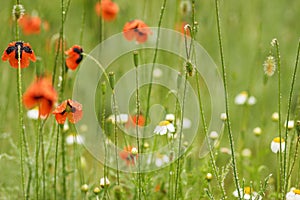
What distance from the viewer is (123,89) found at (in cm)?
298

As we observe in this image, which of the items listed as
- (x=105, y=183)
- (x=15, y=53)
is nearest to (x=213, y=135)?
(x=105, y=183)

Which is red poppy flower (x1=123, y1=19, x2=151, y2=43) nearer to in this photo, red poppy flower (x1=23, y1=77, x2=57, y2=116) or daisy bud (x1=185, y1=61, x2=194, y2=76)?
red poppy flower (x1=23, y1=77, x2=57, y2=116)

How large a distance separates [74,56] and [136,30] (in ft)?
1.07

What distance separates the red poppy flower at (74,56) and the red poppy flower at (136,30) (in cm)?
27

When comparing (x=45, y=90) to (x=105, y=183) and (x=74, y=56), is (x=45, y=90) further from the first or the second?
(x=105, y=183)

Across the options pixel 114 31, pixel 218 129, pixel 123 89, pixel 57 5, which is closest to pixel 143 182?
pixel 218 129

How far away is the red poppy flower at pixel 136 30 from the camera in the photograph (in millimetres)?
2014

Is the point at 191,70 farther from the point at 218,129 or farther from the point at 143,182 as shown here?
the point at 218,129

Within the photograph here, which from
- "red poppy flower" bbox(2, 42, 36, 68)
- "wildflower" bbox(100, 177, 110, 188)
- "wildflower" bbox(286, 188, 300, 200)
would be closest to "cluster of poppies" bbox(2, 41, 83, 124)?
"red poppy flower" bbox(2, 42, 36, 68)

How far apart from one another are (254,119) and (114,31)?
1.07 metres

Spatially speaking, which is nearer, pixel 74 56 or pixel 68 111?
pixel 68 111

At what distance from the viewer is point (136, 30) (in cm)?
205

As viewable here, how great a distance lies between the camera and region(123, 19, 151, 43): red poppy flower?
79.3 inches

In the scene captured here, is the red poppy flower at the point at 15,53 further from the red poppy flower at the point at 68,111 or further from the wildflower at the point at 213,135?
the wildflower at the point at 213,135
